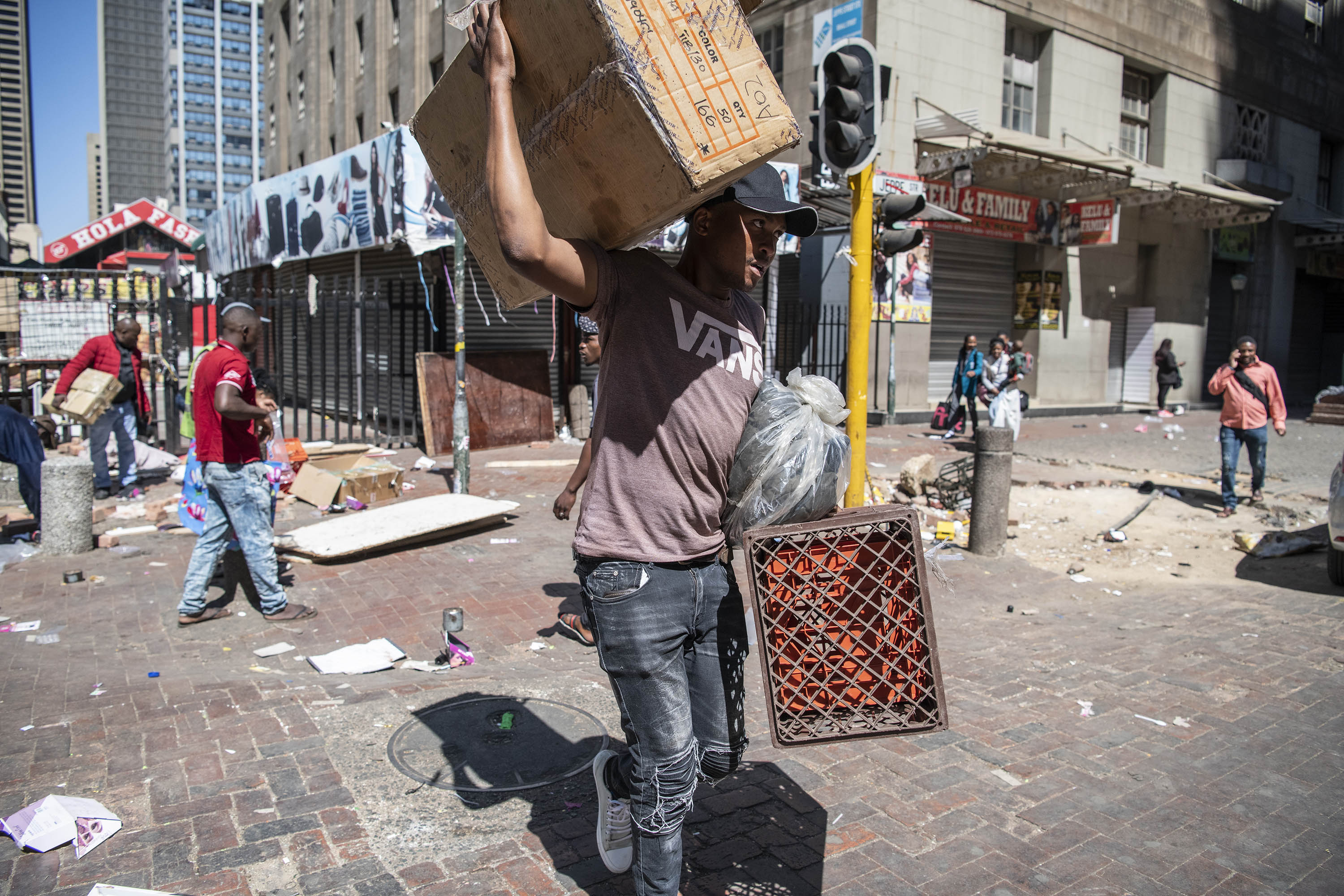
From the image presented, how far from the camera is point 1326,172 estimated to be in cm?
2709

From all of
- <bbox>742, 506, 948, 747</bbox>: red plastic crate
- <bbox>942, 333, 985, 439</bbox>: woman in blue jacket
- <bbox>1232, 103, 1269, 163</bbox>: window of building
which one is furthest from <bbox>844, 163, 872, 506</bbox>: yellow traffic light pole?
<bbox>1232, 103, 1269, 163</bbox>: window of building

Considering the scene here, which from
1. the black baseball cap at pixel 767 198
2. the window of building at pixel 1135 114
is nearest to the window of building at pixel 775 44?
the window of building at pixel 1135 114

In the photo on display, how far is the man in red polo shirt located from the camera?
16.8 ft

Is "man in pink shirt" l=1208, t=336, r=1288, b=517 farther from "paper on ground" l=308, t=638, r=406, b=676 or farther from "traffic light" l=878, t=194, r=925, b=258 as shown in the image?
"paper on ground" l=308, t=638, r=406, b=676

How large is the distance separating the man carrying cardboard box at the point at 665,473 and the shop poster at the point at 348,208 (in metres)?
5.72

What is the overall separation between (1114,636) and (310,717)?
15.9 feet

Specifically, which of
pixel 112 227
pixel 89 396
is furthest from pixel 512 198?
pixel 112 227

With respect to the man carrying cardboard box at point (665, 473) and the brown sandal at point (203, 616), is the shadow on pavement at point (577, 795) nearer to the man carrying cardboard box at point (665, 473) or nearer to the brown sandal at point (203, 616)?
the man carrying cardboard box at point (665, 473)

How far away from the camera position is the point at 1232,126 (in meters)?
23.4

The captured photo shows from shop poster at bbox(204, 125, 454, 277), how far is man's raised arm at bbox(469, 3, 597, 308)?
18.7ft

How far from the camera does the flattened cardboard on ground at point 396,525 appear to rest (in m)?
6.79

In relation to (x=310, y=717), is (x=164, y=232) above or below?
above

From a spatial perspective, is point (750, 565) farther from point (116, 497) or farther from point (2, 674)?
point (116, 497)

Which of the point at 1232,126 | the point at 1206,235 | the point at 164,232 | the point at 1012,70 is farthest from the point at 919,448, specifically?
the point at 164,232
